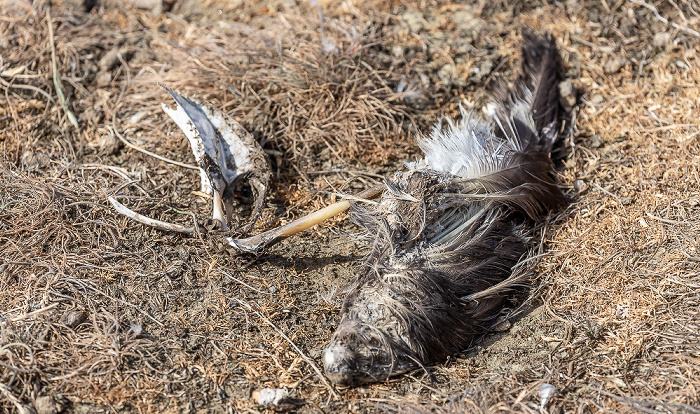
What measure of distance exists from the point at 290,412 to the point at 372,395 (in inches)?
15.0

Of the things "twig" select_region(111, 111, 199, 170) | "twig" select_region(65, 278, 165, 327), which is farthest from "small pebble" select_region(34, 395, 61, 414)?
"twig" select_region(111, 111, 199, 170)

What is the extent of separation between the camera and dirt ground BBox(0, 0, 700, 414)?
9.29 feet

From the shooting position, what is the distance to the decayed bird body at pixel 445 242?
292 cm

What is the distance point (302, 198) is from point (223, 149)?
57cm

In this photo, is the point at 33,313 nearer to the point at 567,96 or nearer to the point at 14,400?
the point at 14,400

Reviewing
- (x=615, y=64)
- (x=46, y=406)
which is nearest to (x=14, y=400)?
(x=46, y=406)

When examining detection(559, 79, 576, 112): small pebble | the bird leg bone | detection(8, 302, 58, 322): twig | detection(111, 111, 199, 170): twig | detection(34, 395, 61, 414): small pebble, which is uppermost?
detection(559, 79, 576, 112): small pebble

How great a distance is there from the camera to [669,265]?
319cm

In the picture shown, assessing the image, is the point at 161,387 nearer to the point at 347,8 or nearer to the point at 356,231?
the point at 356,231

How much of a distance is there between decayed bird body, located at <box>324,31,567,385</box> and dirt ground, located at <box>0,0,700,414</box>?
0.13m

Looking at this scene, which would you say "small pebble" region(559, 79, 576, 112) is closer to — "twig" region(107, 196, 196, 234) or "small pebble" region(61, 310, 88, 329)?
"twig" region(107, 196, 196, 234)

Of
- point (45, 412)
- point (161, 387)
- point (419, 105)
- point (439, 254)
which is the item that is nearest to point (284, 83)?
point (419, 105)

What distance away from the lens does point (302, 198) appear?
12.7 ft

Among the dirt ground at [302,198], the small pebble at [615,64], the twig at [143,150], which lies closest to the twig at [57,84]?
the dirt ground at [302,198]
